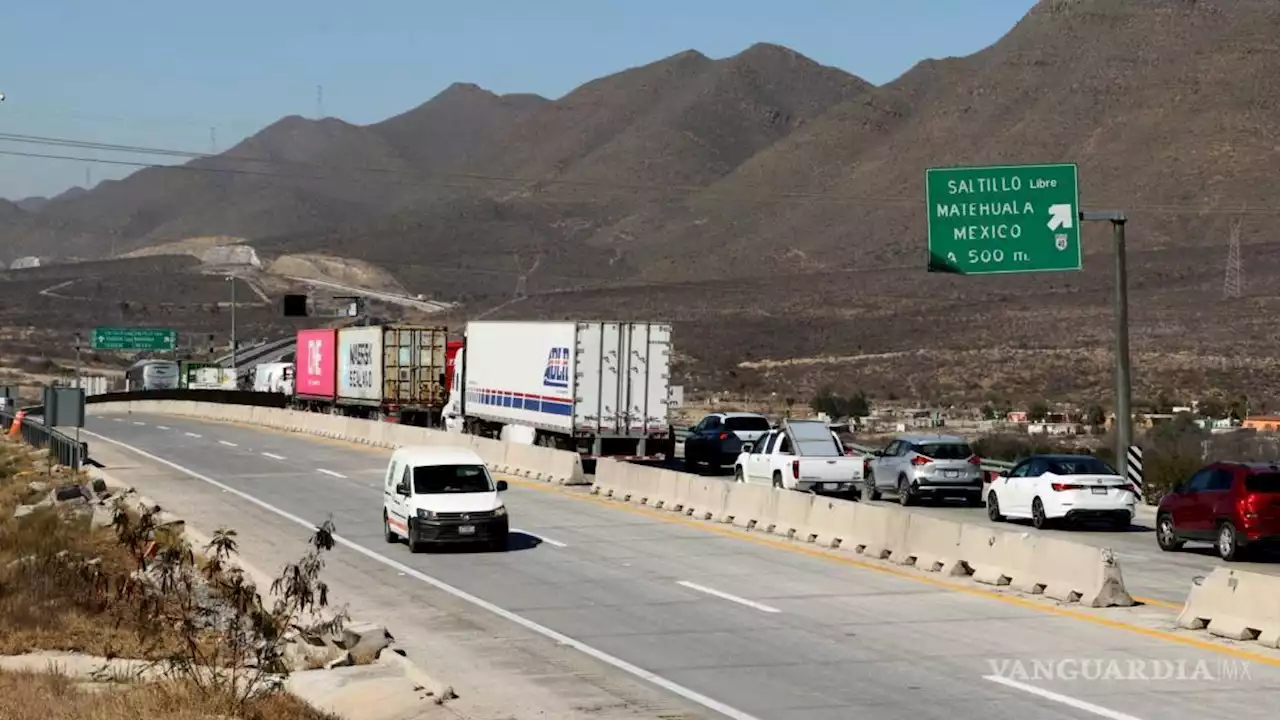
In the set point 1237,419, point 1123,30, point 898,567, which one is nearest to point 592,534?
point 898,567

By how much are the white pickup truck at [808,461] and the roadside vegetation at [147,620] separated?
13.3 m

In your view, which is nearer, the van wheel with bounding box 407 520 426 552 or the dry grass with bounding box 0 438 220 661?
the dry grass with bounding box 0 438 220 661

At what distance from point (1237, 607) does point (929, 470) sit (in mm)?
18221

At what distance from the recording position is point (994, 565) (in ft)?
75.7

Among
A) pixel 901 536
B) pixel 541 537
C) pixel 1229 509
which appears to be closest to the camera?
pixel 901 536

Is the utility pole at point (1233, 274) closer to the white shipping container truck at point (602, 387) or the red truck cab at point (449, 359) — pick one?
the red truck cab at point (449, 359)

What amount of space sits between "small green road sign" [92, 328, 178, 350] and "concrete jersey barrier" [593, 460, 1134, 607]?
320 feet

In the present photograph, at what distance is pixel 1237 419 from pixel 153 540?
5320cm

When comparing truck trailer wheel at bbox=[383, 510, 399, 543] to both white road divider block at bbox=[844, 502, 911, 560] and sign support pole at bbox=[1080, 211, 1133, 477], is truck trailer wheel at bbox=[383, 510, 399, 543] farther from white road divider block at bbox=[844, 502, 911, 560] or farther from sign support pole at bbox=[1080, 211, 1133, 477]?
sign support pole at bbox=[1080, 211, 1133, 477]

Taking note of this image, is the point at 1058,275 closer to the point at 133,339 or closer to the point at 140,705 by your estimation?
the point at 133,339

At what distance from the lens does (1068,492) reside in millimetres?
30547

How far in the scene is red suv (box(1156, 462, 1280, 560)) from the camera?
83.8 ft

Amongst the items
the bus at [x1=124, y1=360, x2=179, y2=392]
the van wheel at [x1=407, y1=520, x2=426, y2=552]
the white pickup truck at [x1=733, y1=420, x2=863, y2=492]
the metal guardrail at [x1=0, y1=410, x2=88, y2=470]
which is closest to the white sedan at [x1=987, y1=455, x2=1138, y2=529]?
the white pickup truck at [x1=733, y1=420, x2=863, y2=492]

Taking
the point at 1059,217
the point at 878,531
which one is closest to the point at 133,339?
the point at 1059,217
